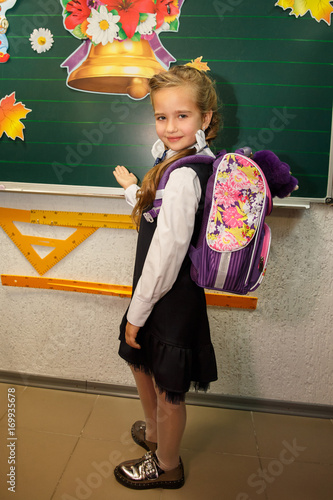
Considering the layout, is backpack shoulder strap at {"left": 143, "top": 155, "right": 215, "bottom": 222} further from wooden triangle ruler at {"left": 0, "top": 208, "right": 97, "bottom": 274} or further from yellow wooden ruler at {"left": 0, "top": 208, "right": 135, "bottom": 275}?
wooden triangle ruler at {"left": 0, "top": 208, "right": 97, "bottom": 274}

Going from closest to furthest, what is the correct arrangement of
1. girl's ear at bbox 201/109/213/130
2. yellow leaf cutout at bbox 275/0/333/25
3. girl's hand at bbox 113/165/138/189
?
1. girl's ear at bbox 201/109/213/130
2. yellow leaf cutout at bbox 275/0/333/25
3. girl's hand at bbox 113/165/138/189

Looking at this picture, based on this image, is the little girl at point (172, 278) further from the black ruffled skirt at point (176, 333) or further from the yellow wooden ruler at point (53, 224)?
the yellow wooden ruler at point (53, 224)

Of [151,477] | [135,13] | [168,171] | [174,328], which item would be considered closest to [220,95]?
[135,13]

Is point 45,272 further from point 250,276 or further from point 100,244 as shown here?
point 250,276

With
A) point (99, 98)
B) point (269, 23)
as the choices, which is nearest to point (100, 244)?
point (99, 98)

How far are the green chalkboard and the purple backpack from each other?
0.55 meters

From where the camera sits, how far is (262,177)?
3.69ft

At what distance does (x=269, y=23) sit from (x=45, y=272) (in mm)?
1571

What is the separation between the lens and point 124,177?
162 cm

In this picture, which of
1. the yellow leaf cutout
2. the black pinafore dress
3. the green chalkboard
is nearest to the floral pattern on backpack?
the black pinafore dress

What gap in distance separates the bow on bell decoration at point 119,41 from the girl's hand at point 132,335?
3.30 feet

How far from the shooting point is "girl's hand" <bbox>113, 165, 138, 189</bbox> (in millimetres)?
1587

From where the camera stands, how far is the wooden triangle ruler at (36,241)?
6.15ft

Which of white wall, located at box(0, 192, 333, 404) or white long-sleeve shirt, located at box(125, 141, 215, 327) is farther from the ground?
white long-sleeve shirt, located at box(125, 141, 215, 327)
